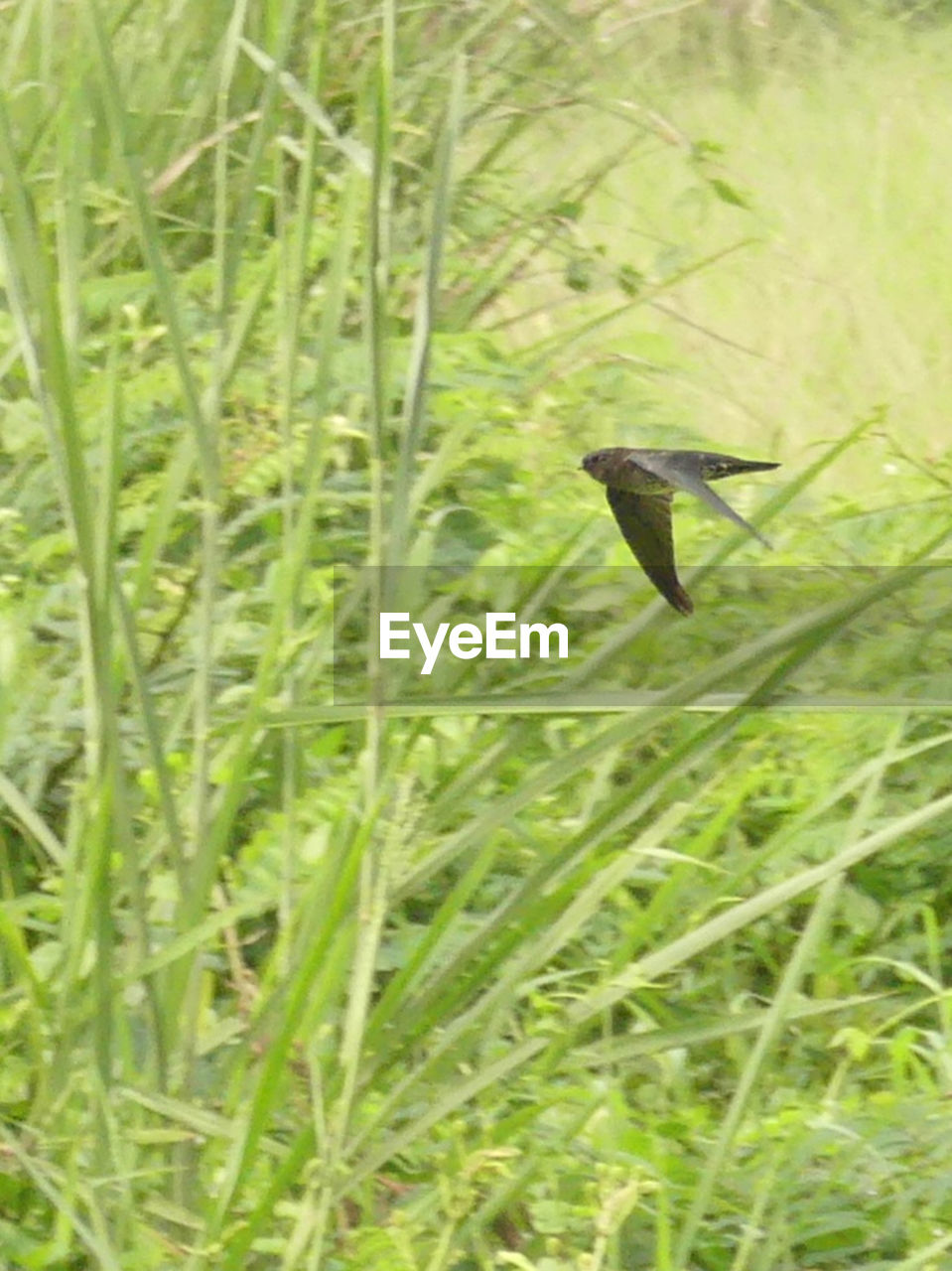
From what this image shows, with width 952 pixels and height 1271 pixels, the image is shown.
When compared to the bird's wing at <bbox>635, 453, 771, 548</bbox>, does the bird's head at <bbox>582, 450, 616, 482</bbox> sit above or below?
above

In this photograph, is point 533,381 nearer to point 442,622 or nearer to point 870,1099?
point 442,622

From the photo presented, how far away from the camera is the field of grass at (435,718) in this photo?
923 millimetres

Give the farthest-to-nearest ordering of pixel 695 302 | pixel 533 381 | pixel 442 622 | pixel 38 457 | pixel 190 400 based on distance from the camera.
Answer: pixel 695 302
pixel 533 381
pixel 38 457
pixel 442 622
pixel 190 400

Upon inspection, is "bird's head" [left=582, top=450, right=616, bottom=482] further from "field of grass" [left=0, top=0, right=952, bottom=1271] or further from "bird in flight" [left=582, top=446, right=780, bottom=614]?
"field of grass" [left=0, top=0, right=952, bottom=1271]

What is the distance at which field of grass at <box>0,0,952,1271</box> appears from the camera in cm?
92

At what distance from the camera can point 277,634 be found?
97 centimetres

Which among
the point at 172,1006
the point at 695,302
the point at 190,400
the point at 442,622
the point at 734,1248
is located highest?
the point at 695,302

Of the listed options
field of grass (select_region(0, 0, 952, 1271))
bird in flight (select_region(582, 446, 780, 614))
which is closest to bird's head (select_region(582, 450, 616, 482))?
bird in flight (select_region(582, 446, 780, 614))

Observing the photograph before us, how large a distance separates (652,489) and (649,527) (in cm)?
5

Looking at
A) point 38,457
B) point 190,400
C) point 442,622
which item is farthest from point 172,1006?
point 38,457

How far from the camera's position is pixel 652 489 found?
122cm

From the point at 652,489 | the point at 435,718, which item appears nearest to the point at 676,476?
the point at 652,489

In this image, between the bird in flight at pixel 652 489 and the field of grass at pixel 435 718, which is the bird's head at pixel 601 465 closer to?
the bird in flight at pixel 652 489

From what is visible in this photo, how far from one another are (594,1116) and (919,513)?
785 mm
